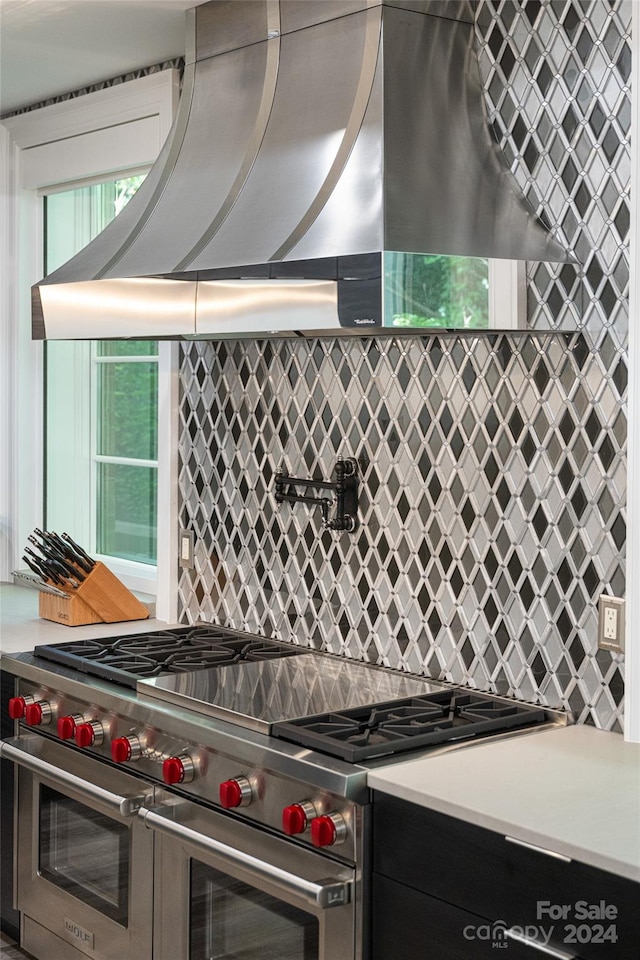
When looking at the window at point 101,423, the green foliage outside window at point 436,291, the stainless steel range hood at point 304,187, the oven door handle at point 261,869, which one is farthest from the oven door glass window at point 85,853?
the green foliage outside window at point 436,291

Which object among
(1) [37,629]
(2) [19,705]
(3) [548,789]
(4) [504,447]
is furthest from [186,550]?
(3) [548,789]

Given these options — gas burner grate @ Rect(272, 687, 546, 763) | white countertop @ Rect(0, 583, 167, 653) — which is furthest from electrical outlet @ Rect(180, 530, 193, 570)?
gas burner grate @ Rect(272, 687, 546, 763)

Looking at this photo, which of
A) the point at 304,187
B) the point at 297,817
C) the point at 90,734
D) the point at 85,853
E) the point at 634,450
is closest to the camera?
the point at 297,817

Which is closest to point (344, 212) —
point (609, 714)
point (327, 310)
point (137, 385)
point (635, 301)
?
point (327, 310)

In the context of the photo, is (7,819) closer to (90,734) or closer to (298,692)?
(90,734)

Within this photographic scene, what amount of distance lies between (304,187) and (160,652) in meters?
1.22

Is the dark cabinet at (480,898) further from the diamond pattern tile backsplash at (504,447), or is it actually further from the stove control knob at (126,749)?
the stove control knob at (126,749)

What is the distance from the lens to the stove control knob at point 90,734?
2.56 m

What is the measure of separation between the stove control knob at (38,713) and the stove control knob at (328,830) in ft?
3.34

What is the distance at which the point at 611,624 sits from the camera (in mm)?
2168

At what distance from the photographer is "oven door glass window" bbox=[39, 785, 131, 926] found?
256 cm

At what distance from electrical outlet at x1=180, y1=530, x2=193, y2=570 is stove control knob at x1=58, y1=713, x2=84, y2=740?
684mm

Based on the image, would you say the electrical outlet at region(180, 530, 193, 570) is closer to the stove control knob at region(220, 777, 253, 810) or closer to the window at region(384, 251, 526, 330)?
the stove control knob at region(220, 777, 253, 810)

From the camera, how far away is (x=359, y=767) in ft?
6.48
